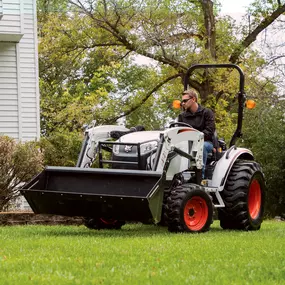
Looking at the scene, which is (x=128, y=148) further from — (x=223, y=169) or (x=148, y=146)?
(x=223, y=169)

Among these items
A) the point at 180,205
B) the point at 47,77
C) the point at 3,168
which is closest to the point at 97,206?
the point at 180,205

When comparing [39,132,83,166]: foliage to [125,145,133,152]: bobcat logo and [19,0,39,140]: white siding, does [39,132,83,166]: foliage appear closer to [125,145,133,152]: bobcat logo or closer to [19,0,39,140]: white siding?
[19,0,39,140]: white siding

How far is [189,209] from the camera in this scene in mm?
12062

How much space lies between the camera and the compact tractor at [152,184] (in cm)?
1139

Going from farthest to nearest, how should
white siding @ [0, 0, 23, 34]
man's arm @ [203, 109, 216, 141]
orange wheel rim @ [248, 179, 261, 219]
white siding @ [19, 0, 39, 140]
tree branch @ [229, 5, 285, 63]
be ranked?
1. tree branch @ [229, 5, 285, 63]
2. white siding @ [19, 0, 39, 140]
3. white siding @ [0, 0, 23, 34]
4. orange wheel rim @ [248, 179, 261, 219]
5. man's arm @ [203, 109, 216, 141]

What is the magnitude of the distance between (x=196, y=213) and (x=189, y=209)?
212 mm

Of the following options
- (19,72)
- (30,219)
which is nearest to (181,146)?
(30,219)

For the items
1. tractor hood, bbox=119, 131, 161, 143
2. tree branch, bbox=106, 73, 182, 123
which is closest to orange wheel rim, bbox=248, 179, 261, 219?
tractor hood, bbox=119, 131, 161, 143

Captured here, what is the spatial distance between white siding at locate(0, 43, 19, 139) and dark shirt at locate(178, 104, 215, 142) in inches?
353

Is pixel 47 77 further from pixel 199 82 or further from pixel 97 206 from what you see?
pixel 97 206

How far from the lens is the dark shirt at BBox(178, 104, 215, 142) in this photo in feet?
42.3

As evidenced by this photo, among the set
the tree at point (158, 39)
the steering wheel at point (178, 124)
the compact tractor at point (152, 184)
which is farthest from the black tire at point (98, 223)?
the tree at point (158, 39)

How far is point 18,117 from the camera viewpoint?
2131cm

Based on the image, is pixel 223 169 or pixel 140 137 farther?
pixel 223 169
